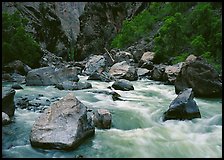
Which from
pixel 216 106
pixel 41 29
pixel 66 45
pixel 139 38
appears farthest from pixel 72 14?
pixel 216 106

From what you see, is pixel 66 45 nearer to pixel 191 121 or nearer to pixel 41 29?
pixel 41 29

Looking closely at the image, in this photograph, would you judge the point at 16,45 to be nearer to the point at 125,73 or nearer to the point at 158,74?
the point at 125,73

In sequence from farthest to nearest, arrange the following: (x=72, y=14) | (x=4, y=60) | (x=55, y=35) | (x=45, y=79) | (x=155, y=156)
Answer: (x=72, y=14) → (x=55, y=35) → (x=4, y=60) → (x=45, y=79) → (x=155, y=156)

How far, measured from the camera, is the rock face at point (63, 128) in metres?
5.97

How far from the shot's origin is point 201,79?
11.4 m

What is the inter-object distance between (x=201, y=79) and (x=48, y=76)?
7.35 meters

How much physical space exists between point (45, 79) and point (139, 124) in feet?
25.2

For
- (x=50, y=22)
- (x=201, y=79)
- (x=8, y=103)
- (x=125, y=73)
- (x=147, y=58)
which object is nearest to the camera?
(x=8, y=103)

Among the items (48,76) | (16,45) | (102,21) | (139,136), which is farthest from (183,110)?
(102,21)

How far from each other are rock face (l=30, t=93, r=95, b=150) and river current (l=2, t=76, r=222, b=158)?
148mm

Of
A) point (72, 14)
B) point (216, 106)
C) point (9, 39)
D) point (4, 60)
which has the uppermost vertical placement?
point (72, 14)

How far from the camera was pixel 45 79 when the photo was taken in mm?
14430

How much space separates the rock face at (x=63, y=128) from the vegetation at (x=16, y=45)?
14.3m

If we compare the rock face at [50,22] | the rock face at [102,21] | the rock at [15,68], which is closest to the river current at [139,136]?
the rock at [15,68]
